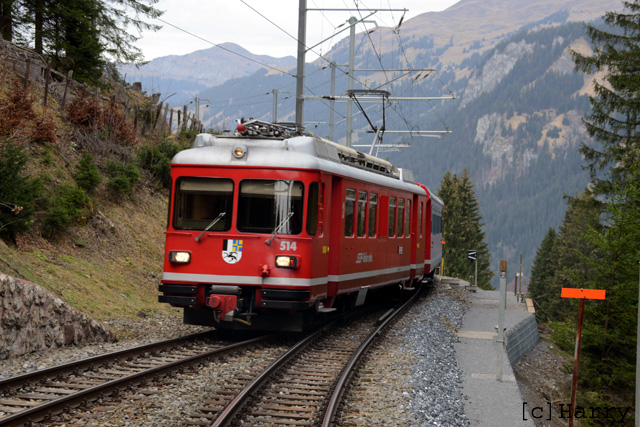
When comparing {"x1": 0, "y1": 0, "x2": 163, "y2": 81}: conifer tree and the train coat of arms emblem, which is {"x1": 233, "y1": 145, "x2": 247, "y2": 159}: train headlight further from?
{"x1": 0, "y1": 0, "x2": 163, "y2": 81}: conifer tree

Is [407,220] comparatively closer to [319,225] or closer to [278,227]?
[319,225]

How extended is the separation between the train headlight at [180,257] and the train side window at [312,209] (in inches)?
72.8

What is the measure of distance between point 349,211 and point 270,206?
88.4 inches

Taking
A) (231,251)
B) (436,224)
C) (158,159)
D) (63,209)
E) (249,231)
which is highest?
(158,159)

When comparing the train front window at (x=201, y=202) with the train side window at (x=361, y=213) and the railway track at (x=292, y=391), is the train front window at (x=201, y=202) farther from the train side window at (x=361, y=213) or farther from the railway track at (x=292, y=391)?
the train side window at (x=361, y=213)

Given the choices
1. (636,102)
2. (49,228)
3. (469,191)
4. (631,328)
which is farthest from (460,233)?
(49,228)

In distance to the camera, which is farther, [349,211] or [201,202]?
[349,211]

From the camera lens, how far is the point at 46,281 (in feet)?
40.4

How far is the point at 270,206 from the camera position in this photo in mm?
11055

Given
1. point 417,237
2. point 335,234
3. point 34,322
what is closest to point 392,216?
point 417,237

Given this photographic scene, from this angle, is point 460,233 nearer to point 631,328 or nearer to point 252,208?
point 631,328

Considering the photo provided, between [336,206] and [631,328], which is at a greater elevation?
[336,206]

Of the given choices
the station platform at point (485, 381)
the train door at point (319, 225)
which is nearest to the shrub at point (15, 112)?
the train door at point (319, 225)

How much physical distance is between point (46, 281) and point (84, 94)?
9423 mm
